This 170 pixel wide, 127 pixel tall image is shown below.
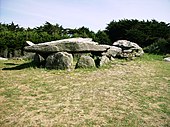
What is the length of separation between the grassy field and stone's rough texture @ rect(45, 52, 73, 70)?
1426 mm

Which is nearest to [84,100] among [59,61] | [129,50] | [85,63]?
[59,61]

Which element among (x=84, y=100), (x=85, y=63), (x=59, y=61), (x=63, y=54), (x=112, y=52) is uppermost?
(x=112, y=52)

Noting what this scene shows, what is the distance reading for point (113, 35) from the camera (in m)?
33.4

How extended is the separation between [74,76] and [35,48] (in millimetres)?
4026

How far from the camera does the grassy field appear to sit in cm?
566

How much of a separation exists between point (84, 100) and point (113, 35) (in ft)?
89.1

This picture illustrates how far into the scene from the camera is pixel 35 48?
13.6 meters

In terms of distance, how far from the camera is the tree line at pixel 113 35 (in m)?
22.3

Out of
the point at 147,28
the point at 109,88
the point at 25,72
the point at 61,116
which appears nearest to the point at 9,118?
the point at 61,116

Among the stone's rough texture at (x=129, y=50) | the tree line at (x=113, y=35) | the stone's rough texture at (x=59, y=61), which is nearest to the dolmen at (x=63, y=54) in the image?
the stone's rough texture at (x=59, y=61)

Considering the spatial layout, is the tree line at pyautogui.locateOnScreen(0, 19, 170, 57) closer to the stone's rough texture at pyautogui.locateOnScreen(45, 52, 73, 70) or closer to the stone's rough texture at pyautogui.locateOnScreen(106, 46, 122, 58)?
the stone's rough texture at pyautogui.locateOnScreen(106, 46, 122, 58)

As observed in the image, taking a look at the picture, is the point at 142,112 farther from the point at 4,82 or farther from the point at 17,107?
the point at 4,82

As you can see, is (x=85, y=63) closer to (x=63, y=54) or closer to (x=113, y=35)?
(x=63, y=54)

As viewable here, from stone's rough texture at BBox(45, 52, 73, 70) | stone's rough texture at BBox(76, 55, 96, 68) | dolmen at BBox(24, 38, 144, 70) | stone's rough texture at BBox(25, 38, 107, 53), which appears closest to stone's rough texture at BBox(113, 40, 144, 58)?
dolmen at BBox(24, 38, 144, 70)
